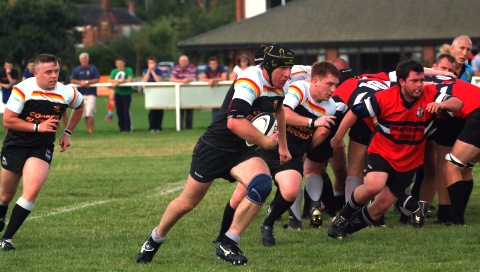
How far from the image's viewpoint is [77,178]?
51.3 feet

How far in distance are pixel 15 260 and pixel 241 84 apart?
2.34 metres

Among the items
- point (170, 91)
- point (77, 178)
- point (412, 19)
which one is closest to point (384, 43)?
point (412, 19)

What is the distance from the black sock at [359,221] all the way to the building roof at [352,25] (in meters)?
34.8

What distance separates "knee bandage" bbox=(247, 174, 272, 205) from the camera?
8391 mm

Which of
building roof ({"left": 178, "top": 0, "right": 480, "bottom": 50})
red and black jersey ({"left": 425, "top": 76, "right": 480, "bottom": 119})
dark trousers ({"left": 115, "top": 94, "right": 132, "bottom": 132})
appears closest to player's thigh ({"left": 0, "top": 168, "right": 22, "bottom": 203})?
red and black jersey ({"left": 425, "top": 76, "right": 480, "bottom": 119})

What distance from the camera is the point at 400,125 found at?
9.75 m

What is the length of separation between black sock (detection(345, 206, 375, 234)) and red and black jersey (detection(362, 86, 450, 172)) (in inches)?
19.4

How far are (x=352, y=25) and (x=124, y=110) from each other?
984 inches

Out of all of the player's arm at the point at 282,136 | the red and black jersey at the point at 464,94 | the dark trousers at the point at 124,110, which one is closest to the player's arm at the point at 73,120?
the player's arm at the point at 282,136

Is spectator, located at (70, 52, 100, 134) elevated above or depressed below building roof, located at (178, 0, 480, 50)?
above

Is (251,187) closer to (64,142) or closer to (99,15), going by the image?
(64,142)

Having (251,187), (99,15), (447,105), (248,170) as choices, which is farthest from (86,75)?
(99,15)

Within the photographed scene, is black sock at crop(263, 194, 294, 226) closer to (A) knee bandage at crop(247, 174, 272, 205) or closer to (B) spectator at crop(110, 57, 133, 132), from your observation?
(A) knee bandage at crop(247, 174, 272, 205)

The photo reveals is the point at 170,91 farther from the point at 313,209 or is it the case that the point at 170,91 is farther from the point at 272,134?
the point at 272,134
